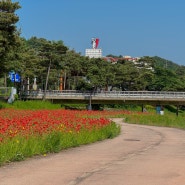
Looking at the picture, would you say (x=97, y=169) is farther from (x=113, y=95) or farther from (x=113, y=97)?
(x=113, y=95)

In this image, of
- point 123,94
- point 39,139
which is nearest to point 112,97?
point 123,94

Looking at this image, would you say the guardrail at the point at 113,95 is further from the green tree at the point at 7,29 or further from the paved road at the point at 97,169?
the paved road at the point at 97,169

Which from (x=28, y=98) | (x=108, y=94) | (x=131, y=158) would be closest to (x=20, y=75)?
(x=28, y=98)

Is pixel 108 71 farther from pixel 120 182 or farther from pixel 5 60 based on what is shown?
pixel 120 182

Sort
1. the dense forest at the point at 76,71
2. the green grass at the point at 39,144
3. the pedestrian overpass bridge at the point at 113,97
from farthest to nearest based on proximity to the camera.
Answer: the dense forest at the point at 76,71 < the pedestrian overpass bridge at the point at 113,97 < the green grass at the point at 39,144

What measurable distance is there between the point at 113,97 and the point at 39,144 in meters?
62.2

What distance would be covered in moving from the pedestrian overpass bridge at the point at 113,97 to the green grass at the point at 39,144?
56241 mm

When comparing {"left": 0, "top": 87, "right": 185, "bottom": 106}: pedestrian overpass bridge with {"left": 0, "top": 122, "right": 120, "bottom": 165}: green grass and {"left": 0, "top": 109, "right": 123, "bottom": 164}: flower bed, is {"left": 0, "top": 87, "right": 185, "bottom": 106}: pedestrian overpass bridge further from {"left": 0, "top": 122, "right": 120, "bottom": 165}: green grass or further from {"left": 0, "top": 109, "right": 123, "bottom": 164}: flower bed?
{"left": 0, "top": 122, "right": 120, "bottom": 165}: green grass

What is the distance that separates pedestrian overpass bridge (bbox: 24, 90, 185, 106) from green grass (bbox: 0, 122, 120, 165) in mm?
56241

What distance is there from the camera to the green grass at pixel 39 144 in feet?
33.3

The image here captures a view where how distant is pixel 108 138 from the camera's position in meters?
18.3

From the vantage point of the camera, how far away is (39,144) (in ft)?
38.3

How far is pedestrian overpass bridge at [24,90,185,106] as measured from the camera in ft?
234

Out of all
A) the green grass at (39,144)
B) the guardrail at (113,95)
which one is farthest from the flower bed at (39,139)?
the guardrail at (113,95)
